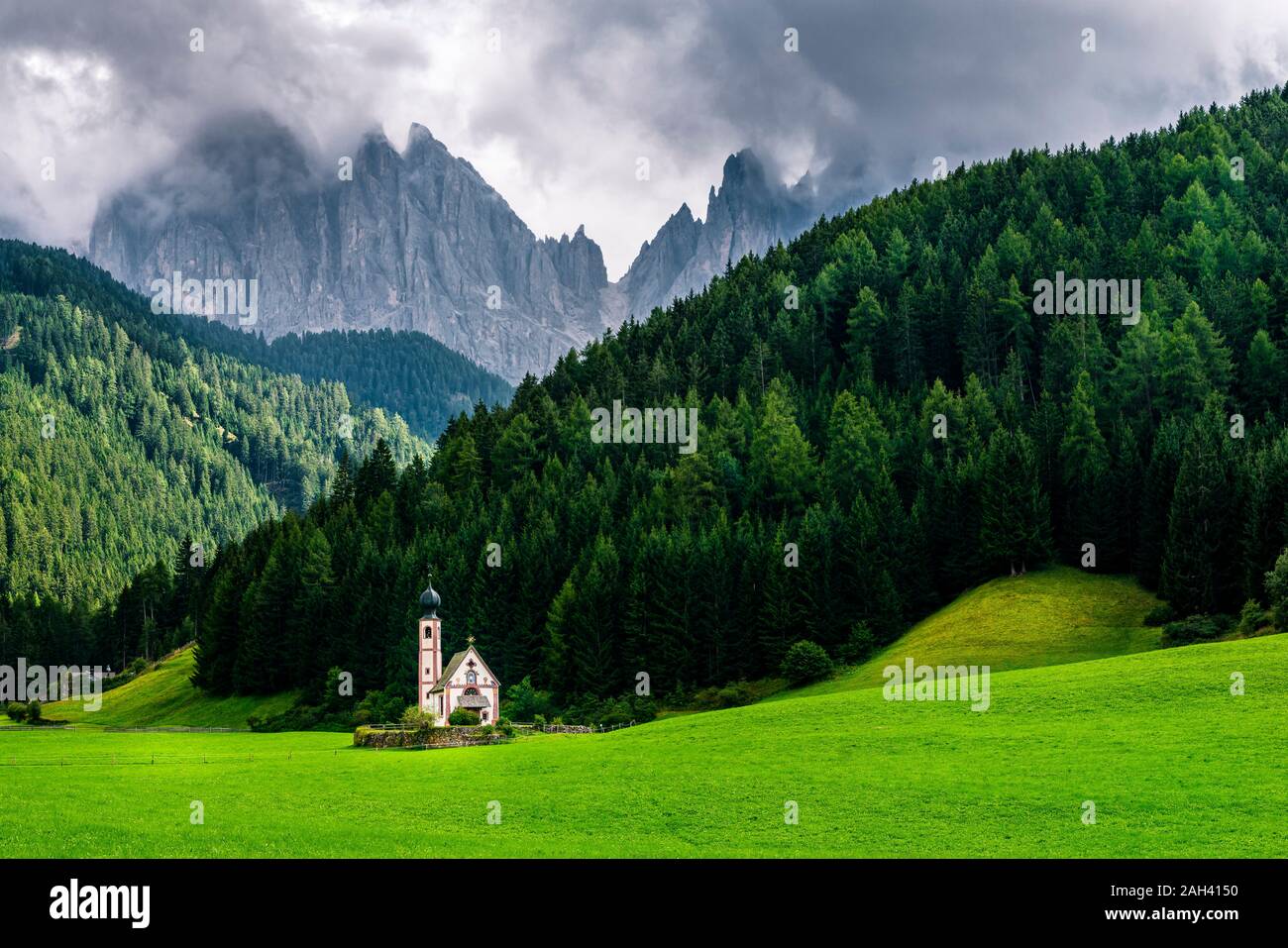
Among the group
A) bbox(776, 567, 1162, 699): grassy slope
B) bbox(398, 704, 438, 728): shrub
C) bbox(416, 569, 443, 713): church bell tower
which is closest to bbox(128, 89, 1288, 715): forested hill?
bbox(776, 567, 1162, 699): grassy slope

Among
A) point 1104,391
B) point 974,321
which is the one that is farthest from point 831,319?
point 1104,391

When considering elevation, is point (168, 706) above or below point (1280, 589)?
below

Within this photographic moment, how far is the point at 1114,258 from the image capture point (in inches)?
6191

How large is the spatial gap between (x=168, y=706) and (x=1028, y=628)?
8972cm

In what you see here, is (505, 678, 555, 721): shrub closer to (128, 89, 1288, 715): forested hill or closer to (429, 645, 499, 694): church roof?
(429, 645, 499, 694): church roof

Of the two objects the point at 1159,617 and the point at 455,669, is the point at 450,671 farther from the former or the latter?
the point at 1159,617

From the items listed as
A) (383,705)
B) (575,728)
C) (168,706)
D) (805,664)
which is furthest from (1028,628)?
(168,706)

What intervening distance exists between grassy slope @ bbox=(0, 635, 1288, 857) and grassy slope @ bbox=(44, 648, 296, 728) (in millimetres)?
54613

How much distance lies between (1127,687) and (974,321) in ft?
336

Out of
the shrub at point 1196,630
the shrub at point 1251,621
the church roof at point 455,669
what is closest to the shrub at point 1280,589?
the shrub at point 1251,621

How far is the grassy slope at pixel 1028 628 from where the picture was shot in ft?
274

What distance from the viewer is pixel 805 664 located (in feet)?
297
